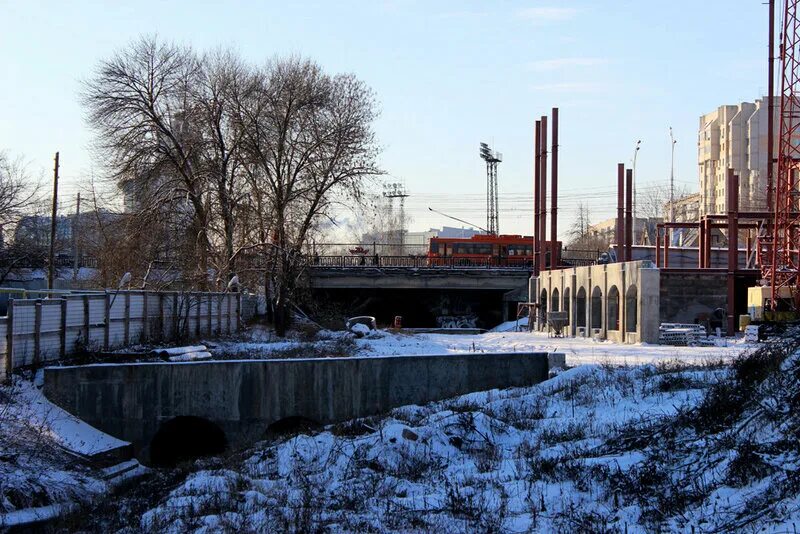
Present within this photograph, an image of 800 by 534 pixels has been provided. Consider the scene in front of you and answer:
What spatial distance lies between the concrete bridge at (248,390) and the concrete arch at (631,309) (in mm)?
14793

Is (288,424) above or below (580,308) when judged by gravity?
below

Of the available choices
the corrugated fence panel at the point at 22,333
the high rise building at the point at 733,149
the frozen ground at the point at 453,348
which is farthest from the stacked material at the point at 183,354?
the high rise building at the point at 733,149

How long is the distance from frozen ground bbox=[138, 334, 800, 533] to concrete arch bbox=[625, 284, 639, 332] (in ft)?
71.6

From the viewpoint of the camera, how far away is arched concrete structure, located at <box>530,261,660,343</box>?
116 ft

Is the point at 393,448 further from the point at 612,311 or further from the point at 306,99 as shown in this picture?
the point at 306,99

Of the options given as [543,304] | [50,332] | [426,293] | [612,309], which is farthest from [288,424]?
[426,293]

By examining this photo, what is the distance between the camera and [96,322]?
84.8 feet

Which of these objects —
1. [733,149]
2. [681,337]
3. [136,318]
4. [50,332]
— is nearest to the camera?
[50,332]

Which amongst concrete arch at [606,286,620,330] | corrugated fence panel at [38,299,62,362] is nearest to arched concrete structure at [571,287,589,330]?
concrete arch at [606,286,620,330]

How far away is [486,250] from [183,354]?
168 feet

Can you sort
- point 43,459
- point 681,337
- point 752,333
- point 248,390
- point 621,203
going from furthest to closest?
point 621,203 → point 681,337 → point 752,333 → point 248,390 → point 43,459

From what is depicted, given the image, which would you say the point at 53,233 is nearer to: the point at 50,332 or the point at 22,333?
the point at 50,332

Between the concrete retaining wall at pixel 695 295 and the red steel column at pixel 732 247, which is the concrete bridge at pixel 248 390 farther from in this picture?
the concrete retaining wall at pixel 695 295

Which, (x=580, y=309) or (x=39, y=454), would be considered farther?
(x=580, y=309)
